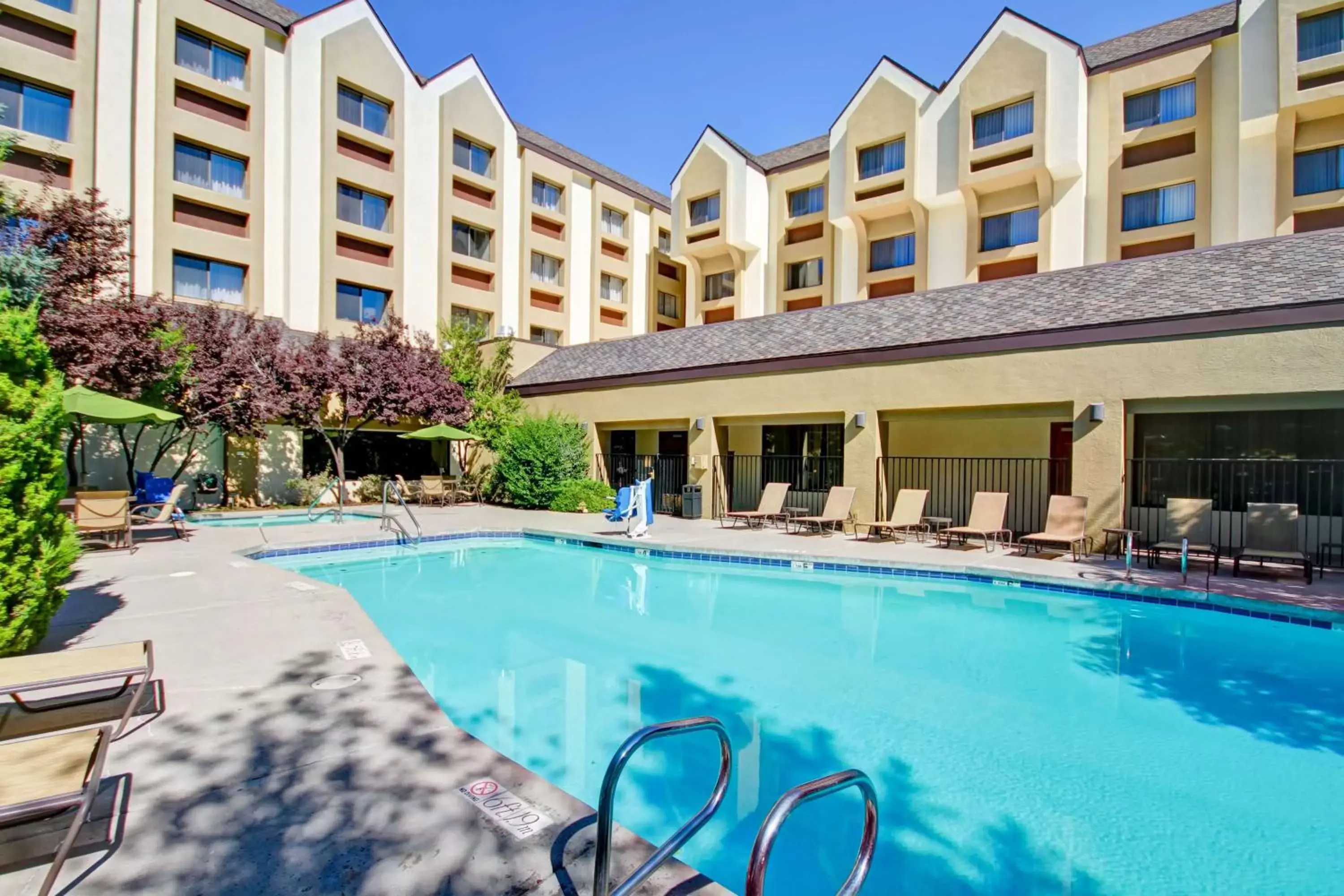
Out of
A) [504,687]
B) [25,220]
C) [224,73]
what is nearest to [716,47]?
[25,220]

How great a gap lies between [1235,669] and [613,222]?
34.7 metres

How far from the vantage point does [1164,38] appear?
75.4ft

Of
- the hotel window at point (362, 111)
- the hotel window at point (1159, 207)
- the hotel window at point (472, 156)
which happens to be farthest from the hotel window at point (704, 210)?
the hotel window at point (1159, 207)

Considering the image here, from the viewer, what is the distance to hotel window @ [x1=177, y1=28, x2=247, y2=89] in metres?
21.5

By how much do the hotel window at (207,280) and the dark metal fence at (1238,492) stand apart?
26508 mm

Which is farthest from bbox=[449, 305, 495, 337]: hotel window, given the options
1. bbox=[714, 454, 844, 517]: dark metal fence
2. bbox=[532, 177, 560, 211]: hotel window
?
bbox=[714, 454, 844, 517]: dark metal fence

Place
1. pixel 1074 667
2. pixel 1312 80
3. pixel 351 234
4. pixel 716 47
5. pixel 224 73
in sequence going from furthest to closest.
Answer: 1. pixel 351 234
2. pixel 224 73
3. pixel 1312 80
4. pixel 716 47
5. pixel 1074 667

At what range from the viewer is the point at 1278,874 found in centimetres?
349

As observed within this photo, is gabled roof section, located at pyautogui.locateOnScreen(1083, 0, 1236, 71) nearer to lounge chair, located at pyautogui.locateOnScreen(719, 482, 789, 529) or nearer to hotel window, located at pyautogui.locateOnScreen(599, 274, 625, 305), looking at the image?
lounge chair, located at pyautogui.locateOnScreen(719, 482, 789, 529)

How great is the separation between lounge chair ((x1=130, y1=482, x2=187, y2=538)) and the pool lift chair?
12728 millimetres

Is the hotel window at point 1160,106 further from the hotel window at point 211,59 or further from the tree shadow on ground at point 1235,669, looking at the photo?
the hotel window at point 211,59

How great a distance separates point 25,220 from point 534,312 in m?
20.9

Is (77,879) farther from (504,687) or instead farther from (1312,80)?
(1312,80)

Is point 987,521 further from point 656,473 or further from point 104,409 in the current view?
point 104,409
